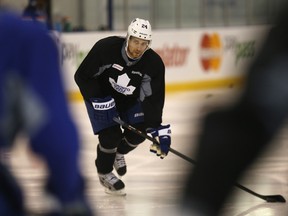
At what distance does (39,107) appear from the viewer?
153 cm

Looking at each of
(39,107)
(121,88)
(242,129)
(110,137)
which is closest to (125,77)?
(121,88)

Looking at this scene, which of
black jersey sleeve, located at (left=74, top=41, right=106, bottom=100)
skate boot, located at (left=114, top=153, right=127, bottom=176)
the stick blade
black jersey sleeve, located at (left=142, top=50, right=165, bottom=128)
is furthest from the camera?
skate boot, located at (left=114, top=153, right=127, bottom=176)

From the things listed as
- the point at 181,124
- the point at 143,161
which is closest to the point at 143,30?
the point at 143,161

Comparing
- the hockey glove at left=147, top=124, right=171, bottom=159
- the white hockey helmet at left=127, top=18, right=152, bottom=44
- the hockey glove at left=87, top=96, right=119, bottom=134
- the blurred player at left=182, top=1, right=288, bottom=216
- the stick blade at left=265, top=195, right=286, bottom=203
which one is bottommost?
the stick blade at left=265, top=195, right=286, bottom=203

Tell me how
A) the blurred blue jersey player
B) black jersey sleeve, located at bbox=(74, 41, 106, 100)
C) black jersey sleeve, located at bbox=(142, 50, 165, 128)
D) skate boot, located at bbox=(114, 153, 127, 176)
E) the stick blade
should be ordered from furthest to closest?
skate boot, located at bbox=(114, 153, 127, 176) < black jersey sleeve, located at bbox=(142, 50, 165, 128) < black jersey sleeve, located at bbox=(74, 41, 106, 100) < the stick blade < the blurred blue jersey player

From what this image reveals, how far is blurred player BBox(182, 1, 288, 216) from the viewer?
166cm

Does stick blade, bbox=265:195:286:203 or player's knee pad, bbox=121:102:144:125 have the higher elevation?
player's knee pad, bbox=121:102:144:125

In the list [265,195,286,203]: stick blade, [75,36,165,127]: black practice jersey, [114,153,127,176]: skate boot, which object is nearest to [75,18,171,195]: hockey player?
[75,36,165,127]: black practice jersey

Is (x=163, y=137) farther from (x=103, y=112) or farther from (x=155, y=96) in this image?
(x=103, y=112)

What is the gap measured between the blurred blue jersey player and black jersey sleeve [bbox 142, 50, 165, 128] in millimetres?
4875

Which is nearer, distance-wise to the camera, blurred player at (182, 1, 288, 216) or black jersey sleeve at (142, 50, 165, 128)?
blurred player at (182, 1, 288, 216)

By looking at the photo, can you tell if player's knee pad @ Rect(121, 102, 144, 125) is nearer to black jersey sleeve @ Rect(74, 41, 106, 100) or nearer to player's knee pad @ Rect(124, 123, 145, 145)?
player's knee pad @ Rect(124, 123, 145, 145)

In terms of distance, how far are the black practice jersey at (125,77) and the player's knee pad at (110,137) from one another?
22 cm

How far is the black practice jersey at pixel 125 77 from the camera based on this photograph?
6406 mm
